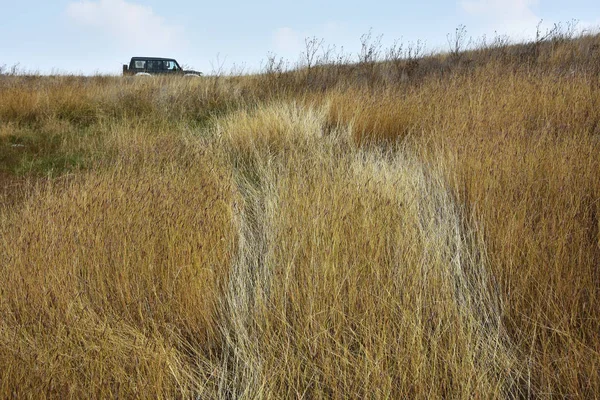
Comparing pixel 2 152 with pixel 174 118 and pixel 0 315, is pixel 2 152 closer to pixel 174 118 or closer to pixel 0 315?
pixel 174 118

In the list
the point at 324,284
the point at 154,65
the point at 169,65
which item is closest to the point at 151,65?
the point at 154,65

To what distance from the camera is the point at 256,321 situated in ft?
5.82

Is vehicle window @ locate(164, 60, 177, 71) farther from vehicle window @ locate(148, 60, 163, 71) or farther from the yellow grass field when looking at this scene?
the yellow grass field

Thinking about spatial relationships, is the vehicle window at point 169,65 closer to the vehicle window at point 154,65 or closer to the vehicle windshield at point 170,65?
the vehicle windshield at point 170,65

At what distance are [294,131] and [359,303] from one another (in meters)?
3.30

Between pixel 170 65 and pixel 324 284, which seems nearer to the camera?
pixel 324 284

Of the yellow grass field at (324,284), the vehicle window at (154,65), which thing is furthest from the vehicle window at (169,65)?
the yellow grass field at (324,284)

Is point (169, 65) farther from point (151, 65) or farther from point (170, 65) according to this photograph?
point (151, 65)

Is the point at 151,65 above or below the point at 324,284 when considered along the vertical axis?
above

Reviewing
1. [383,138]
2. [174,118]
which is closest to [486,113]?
[383,138]

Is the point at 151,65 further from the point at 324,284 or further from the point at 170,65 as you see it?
the point at 324,284

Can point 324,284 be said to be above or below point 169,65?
below

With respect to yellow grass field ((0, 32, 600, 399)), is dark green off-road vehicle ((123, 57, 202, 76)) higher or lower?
higher

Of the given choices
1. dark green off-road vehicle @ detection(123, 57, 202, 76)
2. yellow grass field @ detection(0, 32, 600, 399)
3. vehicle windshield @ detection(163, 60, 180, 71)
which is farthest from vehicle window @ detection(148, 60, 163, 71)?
yellow grass field @ detection(0, 32, 600, 399)
